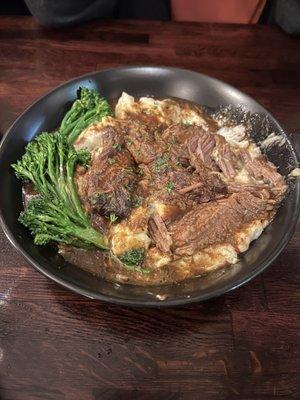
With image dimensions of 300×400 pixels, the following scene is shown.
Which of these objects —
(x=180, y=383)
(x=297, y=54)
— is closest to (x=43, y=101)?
(x=180, y=383)

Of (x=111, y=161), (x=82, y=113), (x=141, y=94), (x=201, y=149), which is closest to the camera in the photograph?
(x=111, y=161)

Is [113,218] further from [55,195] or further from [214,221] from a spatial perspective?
[214,221]

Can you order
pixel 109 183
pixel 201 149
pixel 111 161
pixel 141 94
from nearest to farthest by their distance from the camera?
1. pixel 109 183
2. pixel 111 161
3. pixel 201 149
4. pixel 141 94

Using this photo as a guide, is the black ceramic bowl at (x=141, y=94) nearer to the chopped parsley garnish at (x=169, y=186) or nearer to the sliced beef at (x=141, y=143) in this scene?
the sliced beef at (x=141, y=143)

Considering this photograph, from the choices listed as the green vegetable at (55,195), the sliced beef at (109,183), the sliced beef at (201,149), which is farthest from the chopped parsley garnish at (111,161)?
the sliced beef at (201,149)

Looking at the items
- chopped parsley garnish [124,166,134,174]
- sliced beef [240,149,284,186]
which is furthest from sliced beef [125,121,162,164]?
sliced beef [240,149,284,186]

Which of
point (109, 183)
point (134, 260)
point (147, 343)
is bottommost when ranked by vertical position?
point (147, 343)

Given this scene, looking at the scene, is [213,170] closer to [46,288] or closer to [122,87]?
[122,87]

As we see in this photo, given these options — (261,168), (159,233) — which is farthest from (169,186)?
(261,168)
